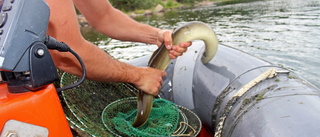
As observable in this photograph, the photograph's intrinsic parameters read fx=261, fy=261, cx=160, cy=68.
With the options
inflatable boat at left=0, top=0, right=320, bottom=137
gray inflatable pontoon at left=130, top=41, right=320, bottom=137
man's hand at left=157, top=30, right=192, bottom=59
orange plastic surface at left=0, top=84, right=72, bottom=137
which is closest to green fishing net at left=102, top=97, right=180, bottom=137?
inflatable boat at left=0, top=0, right=320, bottom=137

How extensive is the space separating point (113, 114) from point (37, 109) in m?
1.10

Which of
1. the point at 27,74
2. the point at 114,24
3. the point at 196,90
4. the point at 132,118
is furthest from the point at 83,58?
the point at 196,90

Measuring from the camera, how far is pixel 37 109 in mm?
1229

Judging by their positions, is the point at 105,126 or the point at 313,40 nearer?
the point at 105,126

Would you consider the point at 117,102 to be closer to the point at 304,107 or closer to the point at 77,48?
the point at 77,48

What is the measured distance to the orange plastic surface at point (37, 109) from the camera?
3.82ft

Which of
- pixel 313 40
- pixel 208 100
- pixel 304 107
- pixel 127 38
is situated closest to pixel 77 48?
pixel 127 38

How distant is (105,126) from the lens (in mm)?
1960

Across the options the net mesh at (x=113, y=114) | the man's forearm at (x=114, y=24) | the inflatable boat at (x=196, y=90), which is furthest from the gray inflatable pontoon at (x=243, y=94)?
the man's forearm at (x=114, y=24)

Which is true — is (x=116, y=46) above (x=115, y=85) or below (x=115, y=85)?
below

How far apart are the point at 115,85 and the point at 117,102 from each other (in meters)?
0.32

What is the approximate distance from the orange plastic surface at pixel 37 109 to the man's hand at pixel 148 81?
91 centimetres

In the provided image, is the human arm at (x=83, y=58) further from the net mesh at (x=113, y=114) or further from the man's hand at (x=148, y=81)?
the net mesh at (x=113, y=114)

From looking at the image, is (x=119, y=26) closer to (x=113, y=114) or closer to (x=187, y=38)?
(x=187, y=38)
